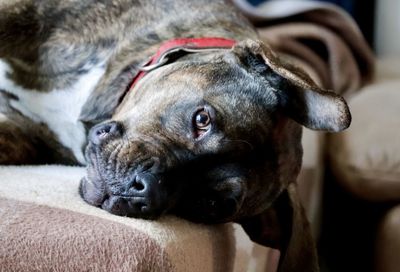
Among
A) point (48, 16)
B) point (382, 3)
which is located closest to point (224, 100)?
point (48, 16)

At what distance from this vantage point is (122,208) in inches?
54.1

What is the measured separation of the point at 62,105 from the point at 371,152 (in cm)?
107

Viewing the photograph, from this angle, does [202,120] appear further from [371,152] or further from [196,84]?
[371,152]

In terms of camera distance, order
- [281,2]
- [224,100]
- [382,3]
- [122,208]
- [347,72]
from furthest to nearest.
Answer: [382,3]
[281,2]
[347,72]
[224,100]
[122,208]

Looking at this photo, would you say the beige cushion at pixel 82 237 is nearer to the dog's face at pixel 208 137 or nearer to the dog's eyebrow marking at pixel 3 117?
the dog's face at pixel 208 137

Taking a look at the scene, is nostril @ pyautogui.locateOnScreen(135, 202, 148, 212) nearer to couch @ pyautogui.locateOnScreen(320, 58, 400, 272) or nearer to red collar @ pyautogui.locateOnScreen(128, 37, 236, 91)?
red collar @ pyautogui.locateOnScreen(128, 37, 236, 91)

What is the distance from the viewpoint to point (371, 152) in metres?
2.38

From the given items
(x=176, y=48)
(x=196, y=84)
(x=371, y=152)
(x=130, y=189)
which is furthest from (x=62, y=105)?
(x=371, y=152)

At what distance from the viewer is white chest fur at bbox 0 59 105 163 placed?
189 centimetres

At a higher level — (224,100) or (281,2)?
(224,100)

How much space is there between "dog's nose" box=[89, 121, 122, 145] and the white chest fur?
34 cm

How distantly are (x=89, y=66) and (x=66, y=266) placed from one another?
0.88 meters

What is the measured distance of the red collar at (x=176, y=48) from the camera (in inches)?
68.8

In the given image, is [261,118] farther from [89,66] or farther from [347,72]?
[347,72]
